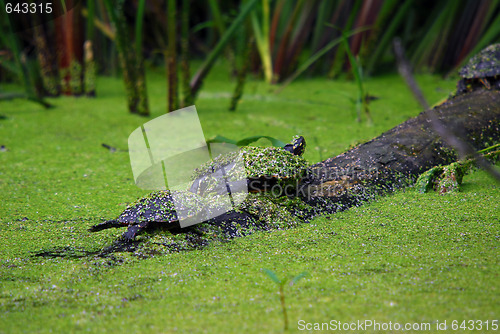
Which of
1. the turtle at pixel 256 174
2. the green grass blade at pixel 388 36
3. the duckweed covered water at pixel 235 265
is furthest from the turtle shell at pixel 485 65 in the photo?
the turtle at pixel 256 174

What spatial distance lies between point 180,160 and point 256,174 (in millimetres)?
714

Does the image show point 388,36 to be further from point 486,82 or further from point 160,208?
point 160,208

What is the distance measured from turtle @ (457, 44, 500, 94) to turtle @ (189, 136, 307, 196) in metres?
1.07

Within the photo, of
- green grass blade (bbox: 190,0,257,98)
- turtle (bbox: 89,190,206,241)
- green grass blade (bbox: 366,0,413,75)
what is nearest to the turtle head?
turtle (bbox: 89,190,206,241)

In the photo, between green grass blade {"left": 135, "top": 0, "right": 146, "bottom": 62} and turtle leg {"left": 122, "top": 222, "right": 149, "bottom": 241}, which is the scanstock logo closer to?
turtle leg {"left": 122, "top": 222, "right": 149, "bottom": 241}

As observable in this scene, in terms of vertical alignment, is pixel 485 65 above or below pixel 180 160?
above

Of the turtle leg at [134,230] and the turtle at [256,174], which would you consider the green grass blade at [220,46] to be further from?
the turtle leg at [134,230]

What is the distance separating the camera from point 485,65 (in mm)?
1923

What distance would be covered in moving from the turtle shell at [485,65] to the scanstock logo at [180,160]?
42.5 inches

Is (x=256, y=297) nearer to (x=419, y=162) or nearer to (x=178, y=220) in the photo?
(x=178, y=220)

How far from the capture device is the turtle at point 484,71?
1904 mm

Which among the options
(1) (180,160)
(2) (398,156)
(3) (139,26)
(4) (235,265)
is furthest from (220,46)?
(4) (235,265)

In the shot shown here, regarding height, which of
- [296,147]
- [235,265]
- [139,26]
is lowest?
[235,265]

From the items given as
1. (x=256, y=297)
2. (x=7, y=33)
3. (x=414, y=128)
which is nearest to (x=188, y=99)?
(x=7, y=33)
